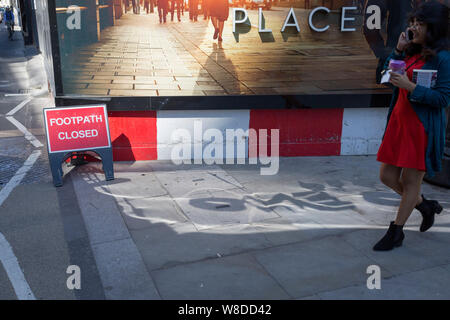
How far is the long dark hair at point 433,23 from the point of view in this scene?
132 inches

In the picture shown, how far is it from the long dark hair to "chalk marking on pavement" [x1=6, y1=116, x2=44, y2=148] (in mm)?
5469

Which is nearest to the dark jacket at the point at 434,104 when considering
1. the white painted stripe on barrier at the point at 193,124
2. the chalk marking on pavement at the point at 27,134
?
the white painted stripe on barrier at the point at 193,124

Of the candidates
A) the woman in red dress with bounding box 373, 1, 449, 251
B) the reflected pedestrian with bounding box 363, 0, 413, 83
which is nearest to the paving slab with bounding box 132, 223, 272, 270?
the woman in red dress with bounding box 373, 1, 449, 251

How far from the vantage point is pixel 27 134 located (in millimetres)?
7480

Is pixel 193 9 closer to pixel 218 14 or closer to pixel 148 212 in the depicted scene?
pixel 218 14

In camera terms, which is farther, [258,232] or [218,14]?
[218,14]

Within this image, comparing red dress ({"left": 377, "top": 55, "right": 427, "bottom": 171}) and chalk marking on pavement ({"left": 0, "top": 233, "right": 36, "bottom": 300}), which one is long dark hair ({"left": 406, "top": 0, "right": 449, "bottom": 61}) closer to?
red dress ({"left": 377, "top": 55, "right": 427, "bottom": 171})

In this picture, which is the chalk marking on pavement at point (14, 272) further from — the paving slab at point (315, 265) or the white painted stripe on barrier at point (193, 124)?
the white painted stripe on barrier at point (193, 124)

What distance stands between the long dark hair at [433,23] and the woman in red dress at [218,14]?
3.26 m

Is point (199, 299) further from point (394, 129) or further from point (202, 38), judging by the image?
point (202, 38)

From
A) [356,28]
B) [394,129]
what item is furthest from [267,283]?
[356,28]

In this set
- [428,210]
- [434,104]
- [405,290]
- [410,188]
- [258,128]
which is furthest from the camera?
[258,128]

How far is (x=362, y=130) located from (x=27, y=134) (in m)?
5.18

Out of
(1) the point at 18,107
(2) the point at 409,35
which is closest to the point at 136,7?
(2) the point at 409,35
